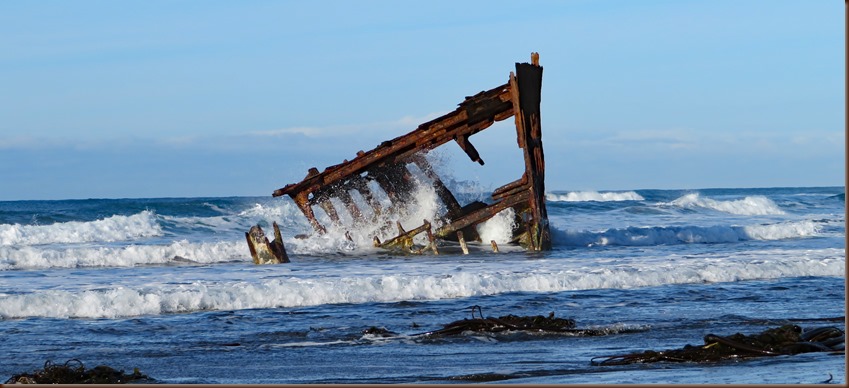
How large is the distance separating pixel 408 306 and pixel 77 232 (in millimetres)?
17250

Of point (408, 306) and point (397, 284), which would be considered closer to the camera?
point (408, 306)

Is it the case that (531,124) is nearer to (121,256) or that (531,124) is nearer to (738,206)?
(121,256)

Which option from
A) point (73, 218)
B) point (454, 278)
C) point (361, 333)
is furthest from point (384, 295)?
point (73, 218)

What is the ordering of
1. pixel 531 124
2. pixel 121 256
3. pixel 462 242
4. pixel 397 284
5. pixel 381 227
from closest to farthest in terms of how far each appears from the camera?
1. pixel 397 284
2. pixel 531 124
3. pixel 121 256
4. pixel 462 242
5. pixel 381 227

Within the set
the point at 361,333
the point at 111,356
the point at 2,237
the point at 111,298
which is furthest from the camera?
the point at 2,237

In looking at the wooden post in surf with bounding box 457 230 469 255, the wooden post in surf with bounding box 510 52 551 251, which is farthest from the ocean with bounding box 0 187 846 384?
the wooden post in surf with bounding box 510 52 551 251

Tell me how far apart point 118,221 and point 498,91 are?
49.2 ft

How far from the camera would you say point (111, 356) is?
27.0ft

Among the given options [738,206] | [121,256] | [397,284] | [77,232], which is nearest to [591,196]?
[738,206]

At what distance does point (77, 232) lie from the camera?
1032 inches

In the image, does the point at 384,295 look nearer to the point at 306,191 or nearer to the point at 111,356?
the point at 111,356

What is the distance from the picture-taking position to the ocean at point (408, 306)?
731 cm

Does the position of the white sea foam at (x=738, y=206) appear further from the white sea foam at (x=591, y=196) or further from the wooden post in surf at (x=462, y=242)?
the wooden post in surf at (x=462, y=242)

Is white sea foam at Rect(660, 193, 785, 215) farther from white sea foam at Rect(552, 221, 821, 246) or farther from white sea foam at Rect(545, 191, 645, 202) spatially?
white sea foam at Rect(552, 221, 821, 246)
